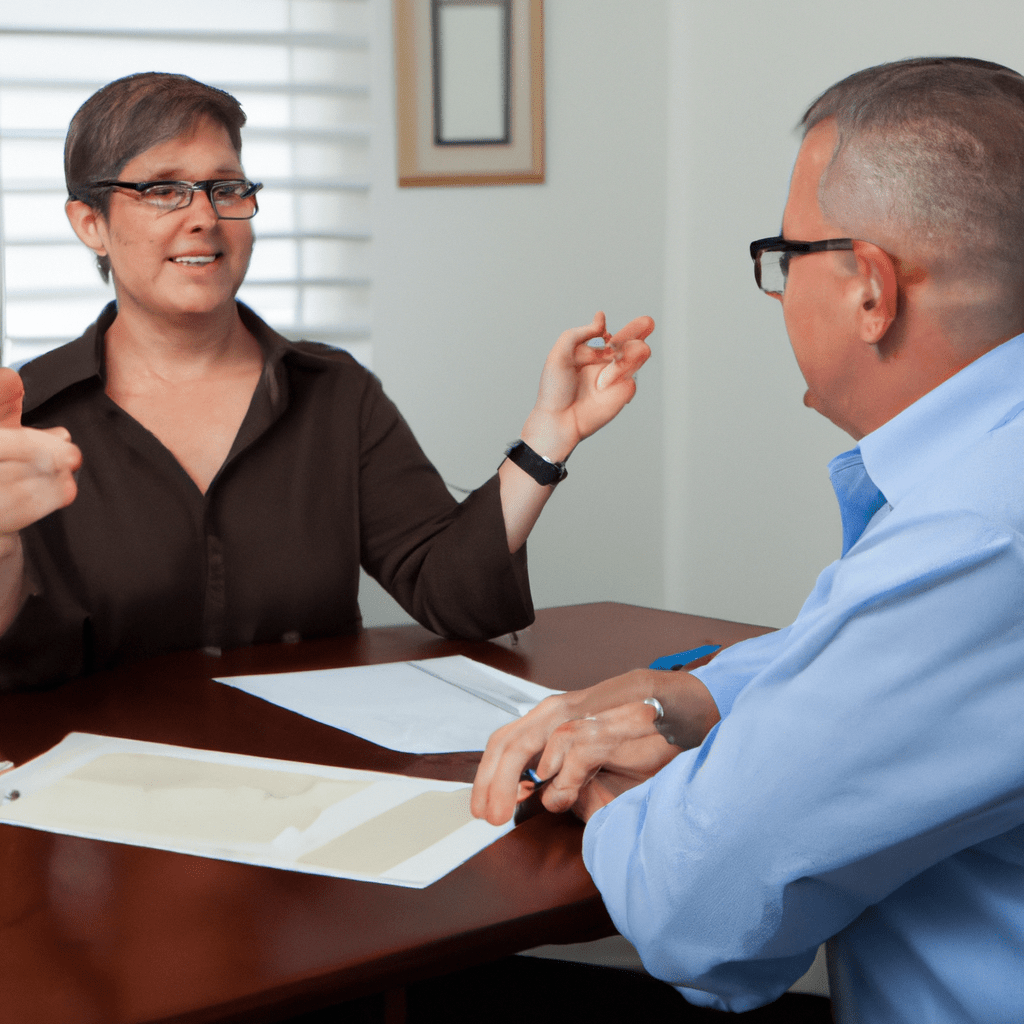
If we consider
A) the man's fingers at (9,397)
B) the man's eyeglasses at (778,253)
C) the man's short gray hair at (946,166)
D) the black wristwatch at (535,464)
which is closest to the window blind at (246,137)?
the black wristwatch at (535,464)

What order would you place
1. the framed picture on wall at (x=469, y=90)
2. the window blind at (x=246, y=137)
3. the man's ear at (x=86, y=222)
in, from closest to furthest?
1. the man's ear at (x=86, y=222)
2. the window blind at (x=246, y=137)
3. the framed picture on wall at (x=469, y=90)

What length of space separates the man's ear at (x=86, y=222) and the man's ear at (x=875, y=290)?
47.7 inches

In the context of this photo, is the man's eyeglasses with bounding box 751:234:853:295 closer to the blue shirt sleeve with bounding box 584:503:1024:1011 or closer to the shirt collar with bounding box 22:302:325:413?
the blue shirt sleeve with bounding box 584:503:1024:1011

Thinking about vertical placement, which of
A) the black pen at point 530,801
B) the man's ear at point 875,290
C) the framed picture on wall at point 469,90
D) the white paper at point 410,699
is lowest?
the white paper at point 410,699

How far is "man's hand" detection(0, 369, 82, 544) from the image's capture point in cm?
96

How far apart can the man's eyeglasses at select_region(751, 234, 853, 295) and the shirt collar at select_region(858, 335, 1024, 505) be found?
0.12 m

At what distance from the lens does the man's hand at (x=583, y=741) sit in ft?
2.84

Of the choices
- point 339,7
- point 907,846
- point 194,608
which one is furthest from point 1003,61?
point 907,846

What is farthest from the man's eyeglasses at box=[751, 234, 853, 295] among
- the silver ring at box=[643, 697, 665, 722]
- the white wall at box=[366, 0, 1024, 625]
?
the white wall at box=[366, 0, 1024, 625]

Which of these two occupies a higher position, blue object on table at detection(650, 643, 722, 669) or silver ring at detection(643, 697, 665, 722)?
silver ring at detection(643, 697, 665, 722)

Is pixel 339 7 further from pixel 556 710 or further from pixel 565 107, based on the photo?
pixel 556 710

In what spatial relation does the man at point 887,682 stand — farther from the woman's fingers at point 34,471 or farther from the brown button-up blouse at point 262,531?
the brown button-up blouse at point 262,531

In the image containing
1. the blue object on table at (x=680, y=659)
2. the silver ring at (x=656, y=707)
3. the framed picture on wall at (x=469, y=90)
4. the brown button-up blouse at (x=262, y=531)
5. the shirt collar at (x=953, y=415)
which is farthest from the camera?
the framed picture on wall at (x=469, y=90)

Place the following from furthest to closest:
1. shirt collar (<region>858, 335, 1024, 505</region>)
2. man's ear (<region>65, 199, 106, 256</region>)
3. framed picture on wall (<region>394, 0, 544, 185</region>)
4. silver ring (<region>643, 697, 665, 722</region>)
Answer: framed picture on wall (<region>394, 0, 544, 185</region>) → man's ear (<region>65, 199, 106, 256</region>) → silver ring (<region>643, 697, 665, 722</region>) → shirt collar (<region>858, 335, 1024, 505</region>)
